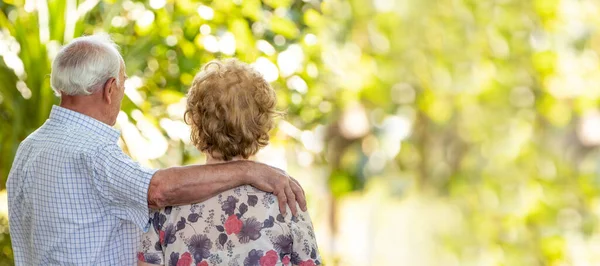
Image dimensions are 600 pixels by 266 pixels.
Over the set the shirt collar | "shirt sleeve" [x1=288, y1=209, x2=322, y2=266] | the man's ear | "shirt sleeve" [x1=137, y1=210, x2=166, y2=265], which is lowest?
"shirt sleeve" [x1=137, y1=210, x2=166, y2=265]

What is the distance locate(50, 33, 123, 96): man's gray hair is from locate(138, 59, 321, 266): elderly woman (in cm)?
23

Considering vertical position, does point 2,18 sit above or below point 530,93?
above

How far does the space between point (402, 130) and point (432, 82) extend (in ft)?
1.41

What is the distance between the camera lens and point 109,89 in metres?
2.08

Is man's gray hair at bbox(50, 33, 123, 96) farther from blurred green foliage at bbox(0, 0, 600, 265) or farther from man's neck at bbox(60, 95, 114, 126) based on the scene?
blurred green foliage at bbox(0, 0, 600, 265)

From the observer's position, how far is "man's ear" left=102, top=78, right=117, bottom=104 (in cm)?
207

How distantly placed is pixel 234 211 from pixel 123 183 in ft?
0.87

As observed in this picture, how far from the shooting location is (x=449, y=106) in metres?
2.08

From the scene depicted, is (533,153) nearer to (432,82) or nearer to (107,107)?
(432,82)

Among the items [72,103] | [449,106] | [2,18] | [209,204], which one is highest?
[2,18]

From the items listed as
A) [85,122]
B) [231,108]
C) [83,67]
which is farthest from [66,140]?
[231,108]

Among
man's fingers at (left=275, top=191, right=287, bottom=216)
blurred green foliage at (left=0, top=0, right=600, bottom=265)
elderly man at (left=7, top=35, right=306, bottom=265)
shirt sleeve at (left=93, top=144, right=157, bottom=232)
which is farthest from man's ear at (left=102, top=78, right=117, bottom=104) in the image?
blurred green foliage at (left=0, top=0, right=600, bottom=265)

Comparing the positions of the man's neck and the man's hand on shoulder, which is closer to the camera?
the man's hand on shoulder

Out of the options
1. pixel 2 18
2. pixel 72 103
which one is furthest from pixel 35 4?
pixel 72 103
